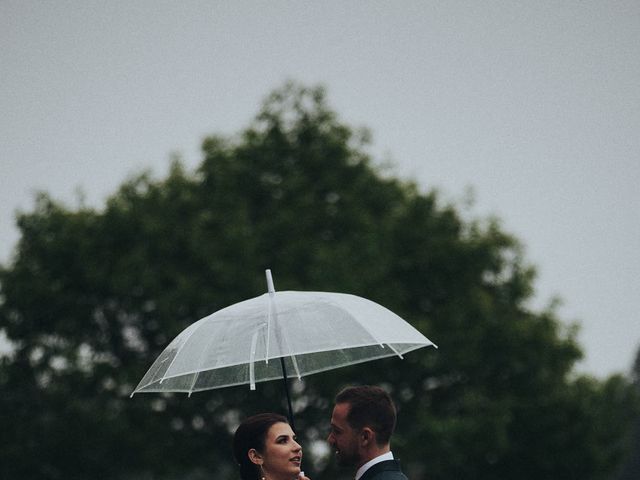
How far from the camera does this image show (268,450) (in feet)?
19.0

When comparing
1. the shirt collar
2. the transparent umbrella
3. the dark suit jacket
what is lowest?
the dark suit jacket

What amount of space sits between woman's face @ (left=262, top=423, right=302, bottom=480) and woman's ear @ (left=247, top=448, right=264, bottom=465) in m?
0.03

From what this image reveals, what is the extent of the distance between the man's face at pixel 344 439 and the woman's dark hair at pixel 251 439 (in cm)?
49

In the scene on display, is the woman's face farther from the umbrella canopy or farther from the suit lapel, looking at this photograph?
the suit lapel

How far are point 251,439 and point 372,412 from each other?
0.88 meters

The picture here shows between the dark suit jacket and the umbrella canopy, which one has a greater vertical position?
the umbrella canopy

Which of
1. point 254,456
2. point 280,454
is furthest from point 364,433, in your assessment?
point 254,456

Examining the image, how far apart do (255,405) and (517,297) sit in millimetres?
7486

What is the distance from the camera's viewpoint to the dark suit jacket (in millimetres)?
5195

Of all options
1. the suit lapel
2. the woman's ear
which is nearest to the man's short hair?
the suit lapel

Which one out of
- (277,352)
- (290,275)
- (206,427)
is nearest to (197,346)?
(277,352)

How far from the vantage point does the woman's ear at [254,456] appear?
228 inches

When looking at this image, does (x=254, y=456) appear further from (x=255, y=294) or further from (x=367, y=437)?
(x=255, y=294)

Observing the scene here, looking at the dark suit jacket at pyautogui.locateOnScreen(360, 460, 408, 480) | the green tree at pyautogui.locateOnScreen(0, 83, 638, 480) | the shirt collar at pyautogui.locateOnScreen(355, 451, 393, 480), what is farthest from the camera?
the green tree at pyautogui.locateOnScreen(0, 83, 638, 480)
